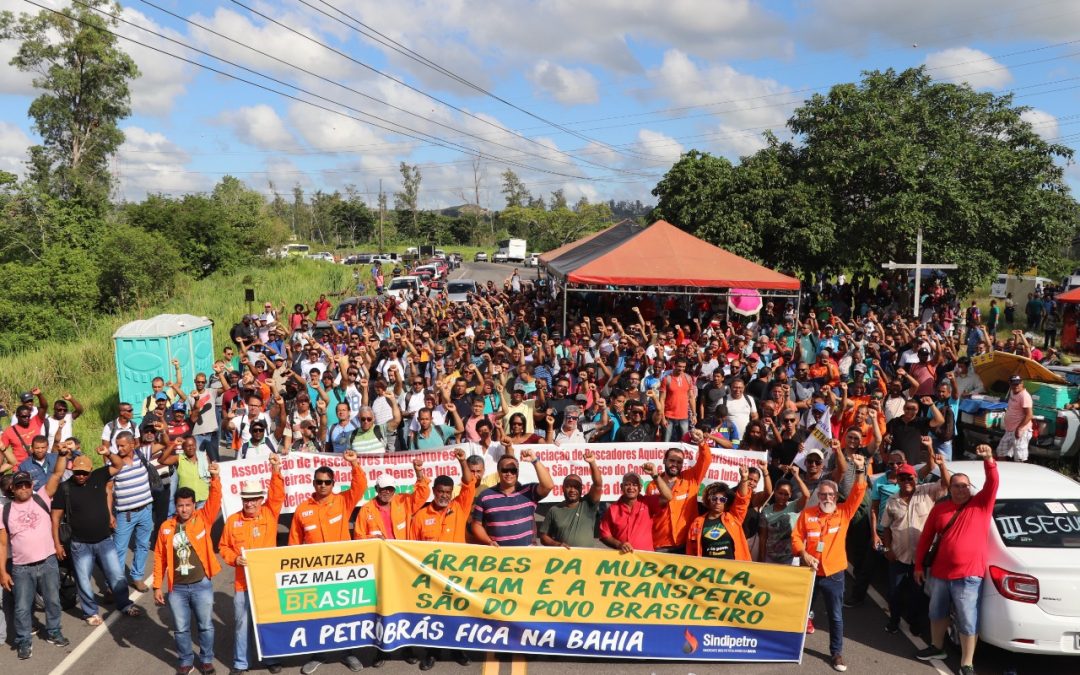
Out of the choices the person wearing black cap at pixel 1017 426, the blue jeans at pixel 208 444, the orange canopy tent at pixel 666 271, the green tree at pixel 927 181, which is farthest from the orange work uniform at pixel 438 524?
Answer: the green tree at pixel 927 181

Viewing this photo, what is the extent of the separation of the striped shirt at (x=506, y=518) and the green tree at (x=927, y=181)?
59.9 ft

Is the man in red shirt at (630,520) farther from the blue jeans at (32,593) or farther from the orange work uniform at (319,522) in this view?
the blue jeans at (32,593)

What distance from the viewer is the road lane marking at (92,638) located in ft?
21.2

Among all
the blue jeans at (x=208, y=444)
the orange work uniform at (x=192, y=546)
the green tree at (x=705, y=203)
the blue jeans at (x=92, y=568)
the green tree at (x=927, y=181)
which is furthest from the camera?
the green tree at (x=705, y=203)

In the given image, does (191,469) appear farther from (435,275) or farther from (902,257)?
(435,275)

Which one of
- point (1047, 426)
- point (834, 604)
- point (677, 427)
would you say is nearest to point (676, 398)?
point (677, 427)

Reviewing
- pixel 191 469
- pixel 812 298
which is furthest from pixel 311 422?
pixel 812 298

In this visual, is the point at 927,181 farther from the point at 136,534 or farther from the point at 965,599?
the point at 136,534

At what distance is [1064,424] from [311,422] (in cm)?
917

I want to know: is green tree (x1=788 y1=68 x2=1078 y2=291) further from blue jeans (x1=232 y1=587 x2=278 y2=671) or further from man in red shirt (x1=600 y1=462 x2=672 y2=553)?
blue jeans (x1=232 y1=587 x2=278 y2=671)

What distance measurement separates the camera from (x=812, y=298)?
83.1ft

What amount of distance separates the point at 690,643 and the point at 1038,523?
110 inches

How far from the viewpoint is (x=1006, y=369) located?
1177 centimetres

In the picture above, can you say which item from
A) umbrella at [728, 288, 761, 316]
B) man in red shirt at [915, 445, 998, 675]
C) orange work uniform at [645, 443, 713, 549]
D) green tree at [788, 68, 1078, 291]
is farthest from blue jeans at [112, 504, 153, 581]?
green tree at [788, 68, 1078, 291]
